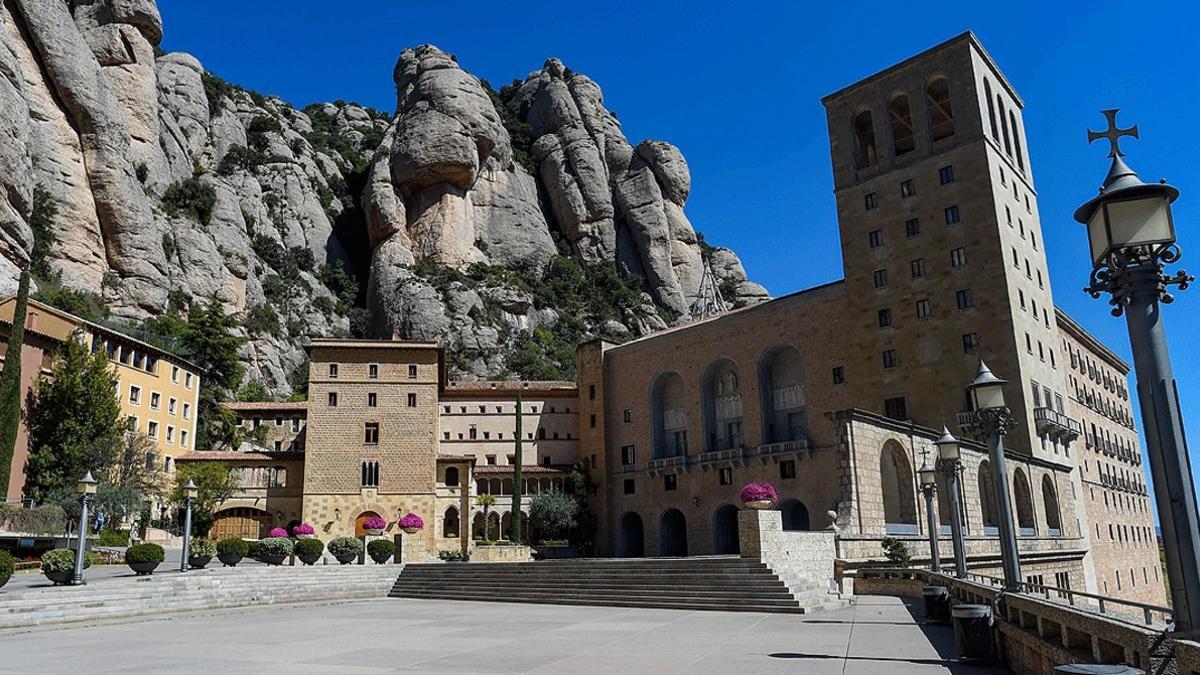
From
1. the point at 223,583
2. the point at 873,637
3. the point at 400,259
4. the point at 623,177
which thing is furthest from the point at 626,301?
the point at 873,637

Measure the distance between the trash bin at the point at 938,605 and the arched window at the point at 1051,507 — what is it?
27.4 m

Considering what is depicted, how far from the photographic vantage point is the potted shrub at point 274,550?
89.8 feet

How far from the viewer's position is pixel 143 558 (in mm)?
22094

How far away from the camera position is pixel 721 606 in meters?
18.8

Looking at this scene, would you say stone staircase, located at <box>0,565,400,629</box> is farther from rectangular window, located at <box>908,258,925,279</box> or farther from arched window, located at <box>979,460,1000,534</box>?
rectangular window, located at <box>908,258,925,279</box>

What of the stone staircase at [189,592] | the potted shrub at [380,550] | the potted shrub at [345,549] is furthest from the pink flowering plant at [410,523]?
the stone staircase at [189,592]

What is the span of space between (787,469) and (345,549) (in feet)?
75.4

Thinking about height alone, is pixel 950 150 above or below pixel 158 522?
above

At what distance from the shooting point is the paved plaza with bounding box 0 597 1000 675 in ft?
32.7

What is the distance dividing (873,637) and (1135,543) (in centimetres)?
4964

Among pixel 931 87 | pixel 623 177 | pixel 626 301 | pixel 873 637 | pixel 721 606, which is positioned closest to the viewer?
pixel 873 637

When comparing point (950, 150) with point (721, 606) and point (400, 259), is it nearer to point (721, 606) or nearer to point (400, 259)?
point (721, 606)

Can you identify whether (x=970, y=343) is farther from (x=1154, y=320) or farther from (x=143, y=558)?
(x=1154, y=320)

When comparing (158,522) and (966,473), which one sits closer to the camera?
(966,473)
